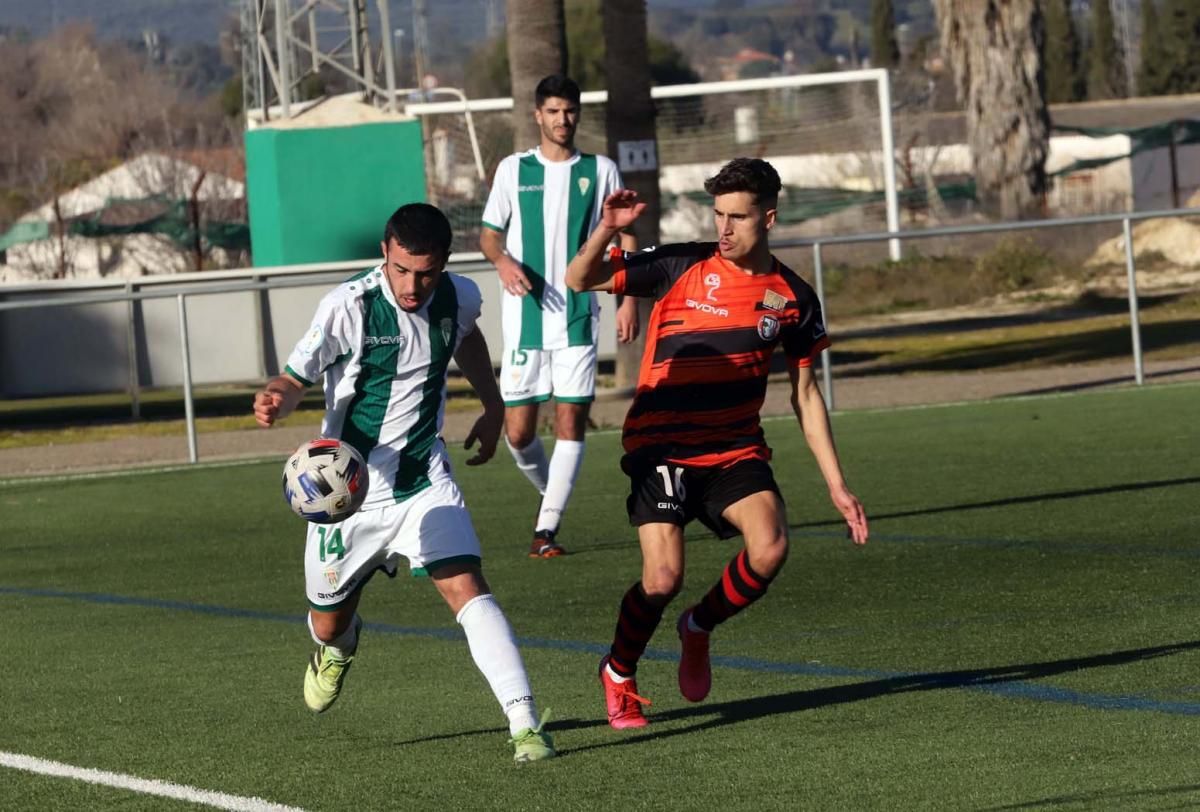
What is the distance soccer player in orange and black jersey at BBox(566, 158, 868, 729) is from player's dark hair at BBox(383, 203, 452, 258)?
0.57 meters

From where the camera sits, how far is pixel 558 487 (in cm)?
1120

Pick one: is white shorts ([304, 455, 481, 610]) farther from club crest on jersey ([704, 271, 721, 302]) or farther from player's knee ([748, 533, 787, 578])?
club crest on jersey ([704, 271, 721, 302])

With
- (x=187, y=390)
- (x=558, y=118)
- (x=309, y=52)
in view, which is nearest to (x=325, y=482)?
(x=558, y=118)

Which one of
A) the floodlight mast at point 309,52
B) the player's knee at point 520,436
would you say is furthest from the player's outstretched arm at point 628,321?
the floodlight mast at point 309,52

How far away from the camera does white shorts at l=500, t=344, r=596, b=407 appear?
11352 mm

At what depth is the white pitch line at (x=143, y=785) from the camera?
585cm

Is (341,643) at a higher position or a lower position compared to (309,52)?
lower

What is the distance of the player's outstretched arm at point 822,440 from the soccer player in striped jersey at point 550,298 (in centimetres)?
410

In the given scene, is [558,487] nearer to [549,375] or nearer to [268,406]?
[549,375]

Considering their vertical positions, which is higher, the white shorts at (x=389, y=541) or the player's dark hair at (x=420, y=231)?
the player's dark hair at (x=420, y=231)

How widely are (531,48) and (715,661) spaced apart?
1140 centimetres

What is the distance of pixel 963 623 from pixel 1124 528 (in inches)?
107

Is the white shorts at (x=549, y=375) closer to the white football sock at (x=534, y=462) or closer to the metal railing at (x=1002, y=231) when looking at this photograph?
the white football sock at (x=534, y=462)

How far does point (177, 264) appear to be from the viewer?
4875cm
